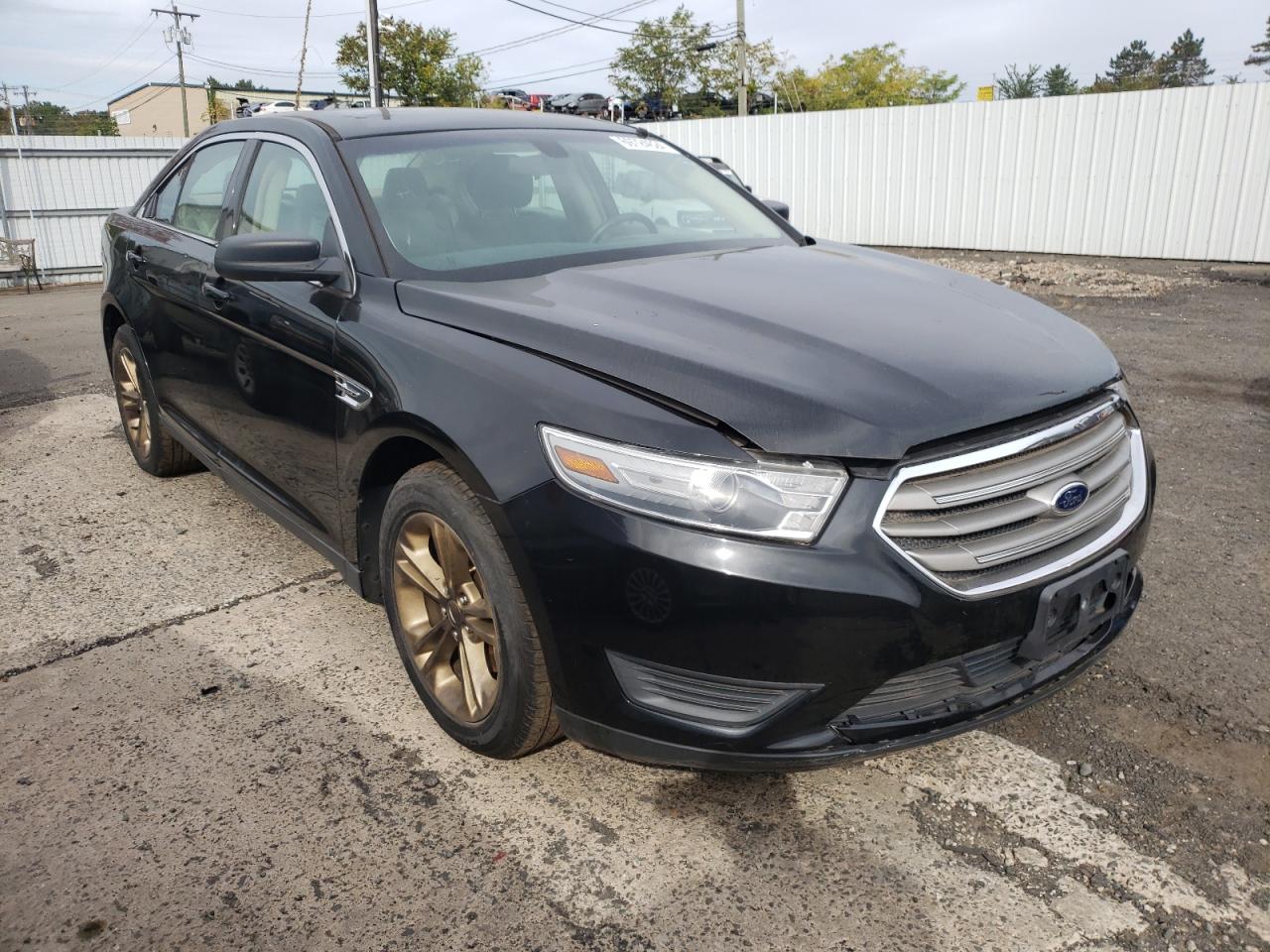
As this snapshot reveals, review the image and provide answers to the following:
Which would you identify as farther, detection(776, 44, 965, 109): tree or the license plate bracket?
detection(776, 44, 965, 109): tree

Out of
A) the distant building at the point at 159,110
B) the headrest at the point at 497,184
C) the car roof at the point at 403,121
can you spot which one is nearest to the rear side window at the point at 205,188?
the car roof at the point at 403,121

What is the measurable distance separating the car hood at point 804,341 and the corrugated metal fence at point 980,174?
493 inches

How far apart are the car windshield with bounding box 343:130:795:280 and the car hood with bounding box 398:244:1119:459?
191mm

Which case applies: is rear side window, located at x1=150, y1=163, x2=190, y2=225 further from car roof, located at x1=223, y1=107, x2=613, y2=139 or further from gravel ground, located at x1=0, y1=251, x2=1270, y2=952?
gravel ground, located at x1=0, y1=251, x2=1270, y2=952

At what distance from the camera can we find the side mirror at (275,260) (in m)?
2.82

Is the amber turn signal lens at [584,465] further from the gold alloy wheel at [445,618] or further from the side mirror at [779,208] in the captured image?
the side mirror at [779,208]

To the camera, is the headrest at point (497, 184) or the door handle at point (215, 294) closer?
the headrest at point (497, 184)

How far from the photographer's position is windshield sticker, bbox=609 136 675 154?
13.0 ft

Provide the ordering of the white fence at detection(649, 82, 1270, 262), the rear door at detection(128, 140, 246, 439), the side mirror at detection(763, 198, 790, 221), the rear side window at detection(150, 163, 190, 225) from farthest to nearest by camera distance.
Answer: the white fence at detection(649, 82, 1270, 262), the rear side window at detection(150, 163, 190, 225), the side mirror at detection(763, 198, 790, 221), the rear door at detection(128, 140, 246, 439)

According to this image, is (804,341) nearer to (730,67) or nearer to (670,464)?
(670,464)

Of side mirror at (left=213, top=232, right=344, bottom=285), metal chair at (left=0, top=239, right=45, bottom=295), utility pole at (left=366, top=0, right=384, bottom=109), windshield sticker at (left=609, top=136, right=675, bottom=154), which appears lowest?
metal chair at (left=0, top=239, right=45, bottom=295)

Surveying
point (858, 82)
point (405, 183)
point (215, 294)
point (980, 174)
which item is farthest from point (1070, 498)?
point (858, 82)

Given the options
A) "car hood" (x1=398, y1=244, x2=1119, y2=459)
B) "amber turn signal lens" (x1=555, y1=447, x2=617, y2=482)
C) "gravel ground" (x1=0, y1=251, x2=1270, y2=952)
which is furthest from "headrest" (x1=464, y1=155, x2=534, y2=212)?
"gravel ground" (x1=0, y1=251, x2=1270, y2=952)

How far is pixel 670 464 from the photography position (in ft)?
6.64
